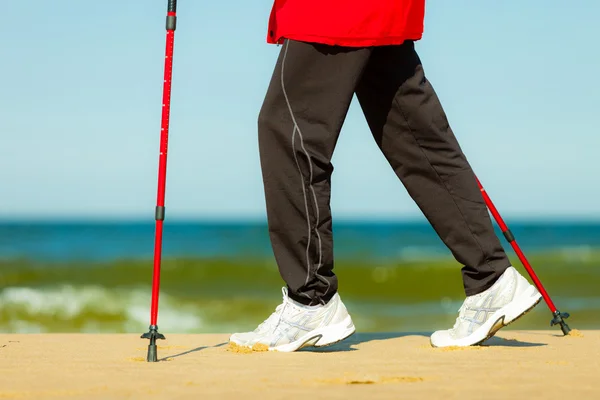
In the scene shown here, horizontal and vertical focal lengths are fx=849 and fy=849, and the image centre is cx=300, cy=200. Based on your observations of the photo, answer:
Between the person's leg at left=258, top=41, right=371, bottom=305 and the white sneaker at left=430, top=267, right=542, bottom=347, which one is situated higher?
the person's leg at left=258, top=41, right=371, bottom=305

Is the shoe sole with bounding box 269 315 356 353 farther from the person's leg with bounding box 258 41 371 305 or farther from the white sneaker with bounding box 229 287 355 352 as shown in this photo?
the person's leg with bounding box 258 41 371 305

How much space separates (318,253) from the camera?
2721 millimetres

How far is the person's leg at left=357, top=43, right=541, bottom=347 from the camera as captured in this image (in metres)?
2.82

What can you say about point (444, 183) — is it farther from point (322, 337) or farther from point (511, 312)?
point (322, 337)

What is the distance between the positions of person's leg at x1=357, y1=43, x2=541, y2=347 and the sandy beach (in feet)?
0.52

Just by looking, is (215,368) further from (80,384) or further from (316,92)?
(316,92)

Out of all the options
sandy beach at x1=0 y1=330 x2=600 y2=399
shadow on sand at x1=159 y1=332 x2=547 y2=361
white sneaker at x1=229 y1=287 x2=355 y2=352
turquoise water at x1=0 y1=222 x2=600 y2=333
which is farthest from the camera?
turquoise water at x1=0 y1=222 x2=600 y2=333

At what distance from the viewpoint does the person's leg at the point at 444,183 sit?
9.27 ft

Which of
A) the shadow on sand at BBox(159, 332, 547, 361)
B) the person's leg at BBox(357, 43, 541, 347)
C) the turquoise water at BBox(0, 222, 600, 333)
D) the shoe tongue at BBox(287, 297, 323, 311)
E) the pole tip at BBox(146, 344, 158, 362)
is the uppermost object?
the person's leg at BBox(357, 43, 541, 347)

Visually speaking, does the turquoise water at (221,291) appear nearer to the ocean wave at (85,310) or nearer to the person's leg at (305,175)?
the ocean wave at (85,310)

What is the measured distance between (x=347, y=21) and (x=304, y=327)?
98 cm

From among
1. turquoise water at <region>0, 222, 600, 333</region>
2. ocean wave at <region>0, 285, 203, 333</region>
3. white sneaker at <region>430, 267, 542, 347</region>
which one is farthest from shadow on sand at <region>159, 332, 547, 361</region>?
ocean wave at <region>0, 285, 203, 333</region>

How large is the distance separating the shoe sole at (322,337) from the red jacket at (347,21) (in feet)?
2.98

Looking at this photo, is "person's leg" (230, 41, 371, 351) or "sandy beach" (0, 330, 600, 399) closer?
"sandy beach" (0, 330, 600, 399)
